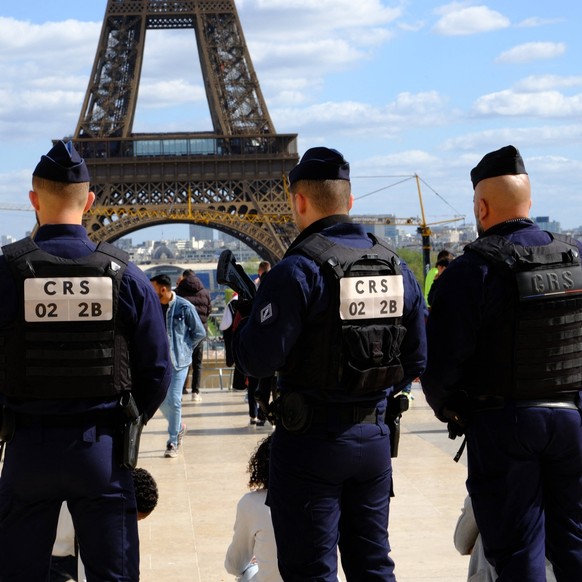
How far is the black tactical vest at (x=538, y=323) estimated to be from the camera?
15.4 ft

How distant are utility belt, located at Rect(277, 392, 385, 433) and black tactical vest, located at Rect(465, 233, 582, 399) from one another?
0.61 m

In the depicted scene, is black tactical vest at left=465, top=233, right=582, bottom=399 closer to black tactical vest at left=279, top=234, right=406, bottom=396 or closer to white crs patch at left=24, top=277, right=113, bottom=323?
black tactical vest at left=279, top=234, right=406, bottom=396

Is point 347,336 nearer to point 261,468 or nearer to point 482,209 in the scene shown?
point 482,209

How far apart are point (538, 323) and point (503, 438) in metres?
0.51

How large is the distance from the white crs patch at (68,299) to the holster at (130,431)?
1.16ft

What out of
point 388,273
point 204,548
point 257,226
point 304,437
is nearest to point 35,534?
point 304,437

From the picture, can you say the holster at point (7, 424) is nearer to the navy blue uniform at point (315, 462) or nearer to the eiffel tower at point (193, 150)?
the navy blue uniform at point (315, 462)

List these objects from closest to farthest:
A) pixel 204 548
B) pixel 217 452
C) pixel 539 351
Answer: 1. pixel 539 351
2. pixel 204 548
3. pixel 217 452

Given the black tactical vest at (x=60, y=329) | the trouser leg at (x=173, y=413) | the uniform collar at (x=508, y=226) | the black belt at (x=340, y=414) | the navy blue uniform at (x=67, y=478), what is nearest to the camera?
the navy blue uniform at (x=67, y=478)

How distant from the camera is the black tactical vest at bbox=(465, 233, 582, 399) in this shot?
15.4 feet

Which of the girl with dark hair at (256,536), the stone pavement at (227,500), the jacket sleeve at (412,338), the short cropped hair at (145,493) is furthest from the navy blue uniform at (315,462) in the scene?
the stone pavement at (227,500)

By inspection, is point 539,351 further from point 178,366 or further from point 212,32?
point 212,32

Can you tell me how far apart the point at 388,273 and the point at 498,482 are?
38.8 inches

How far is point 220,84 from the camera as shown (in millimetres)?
59688
